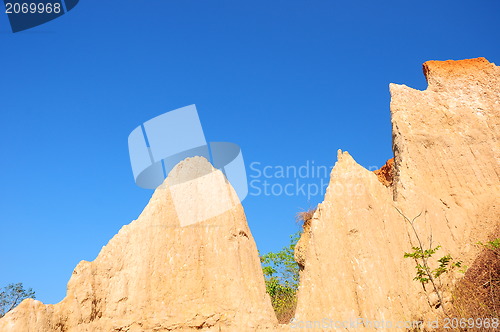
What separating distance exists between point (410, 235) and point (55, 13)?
1030 cm

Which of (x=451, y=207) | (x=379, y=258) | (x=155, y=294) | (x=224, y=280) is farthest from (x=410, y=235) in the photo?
(x=155, y=294)

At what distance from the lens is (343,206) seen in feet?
37.9

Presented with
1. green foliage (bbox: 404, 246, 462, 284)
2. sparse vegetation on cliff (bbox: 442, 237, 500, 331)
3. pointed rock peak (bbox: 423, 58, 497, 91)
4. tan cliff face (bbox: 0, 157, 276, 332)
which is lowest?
sparse vegetation on cliff (bbox: 442, 237, 500, 331)

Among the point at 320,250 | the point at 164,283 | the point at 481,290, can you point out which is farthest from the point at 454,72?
the point at 164,283

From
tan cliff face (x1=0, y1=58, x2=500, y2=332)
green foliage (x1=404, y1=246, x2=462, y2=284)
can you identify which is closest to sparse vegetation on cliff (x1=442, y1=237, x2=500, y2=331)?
tan cliff face (x1=0, y1=58, x2=500, y2=332)

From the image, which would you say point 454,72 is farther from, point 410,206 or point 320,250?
A: point 320,250

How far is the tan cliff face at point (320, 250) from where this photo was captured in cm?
988

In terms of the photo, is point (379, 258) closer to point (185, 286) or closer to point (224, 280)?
point (224, 280)

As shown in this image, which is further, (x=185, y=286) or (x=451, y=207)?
(x=451, y=207)

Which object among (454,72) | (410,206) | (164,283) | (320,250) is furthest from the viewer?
(454,72)

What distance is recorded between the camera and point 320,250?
10914 mm

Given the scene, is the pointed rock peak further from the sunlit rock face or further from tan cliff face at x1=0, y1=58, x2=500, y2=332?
tan cliff face at x1=0, y1=58, x2=500, y2=332

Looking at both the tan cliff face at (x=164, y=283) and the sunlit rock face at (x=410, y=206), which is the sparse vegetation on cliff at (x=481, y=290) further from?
the tan cliff face at (x=164, y=283)

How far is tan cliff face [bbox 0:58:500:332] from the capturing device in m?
9.88
